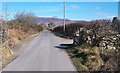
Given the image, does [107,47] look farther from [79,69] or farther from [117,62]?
[117,62]

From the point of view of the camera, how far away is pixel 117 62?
1290cm

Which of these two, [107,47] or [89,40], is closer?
[107,47]

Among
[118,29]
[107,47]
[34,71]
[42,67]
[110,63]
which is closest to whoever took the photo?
[110,63]

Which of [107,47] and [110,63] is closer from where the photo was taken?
[110,63]

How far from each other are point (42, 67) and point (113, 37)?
817 cm

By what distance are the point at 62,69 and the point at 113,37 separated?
833cm

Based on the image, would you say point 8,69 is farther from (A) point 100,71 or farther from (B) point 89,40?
(B) point 89,40

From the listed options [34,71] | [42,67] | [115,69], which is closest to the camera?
[115,69]

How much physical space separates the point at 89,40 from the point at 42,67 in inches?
393

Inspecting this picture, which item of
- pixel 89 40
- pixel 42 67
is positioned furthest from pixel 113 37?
pixel 42 67

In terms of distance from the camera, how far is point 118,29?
80.1 feet

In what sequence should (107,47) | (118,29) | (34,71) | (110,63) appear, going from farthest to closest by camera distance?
(118,29), (107,47), (34,71), (110,63)

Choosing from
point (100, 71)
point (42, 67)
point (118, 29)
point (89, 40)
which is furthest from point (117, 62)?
point (89, 40)

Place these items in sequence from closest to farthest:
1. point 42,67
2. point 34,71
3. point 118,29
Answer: point 34,71, point 42,67, point 118,29
